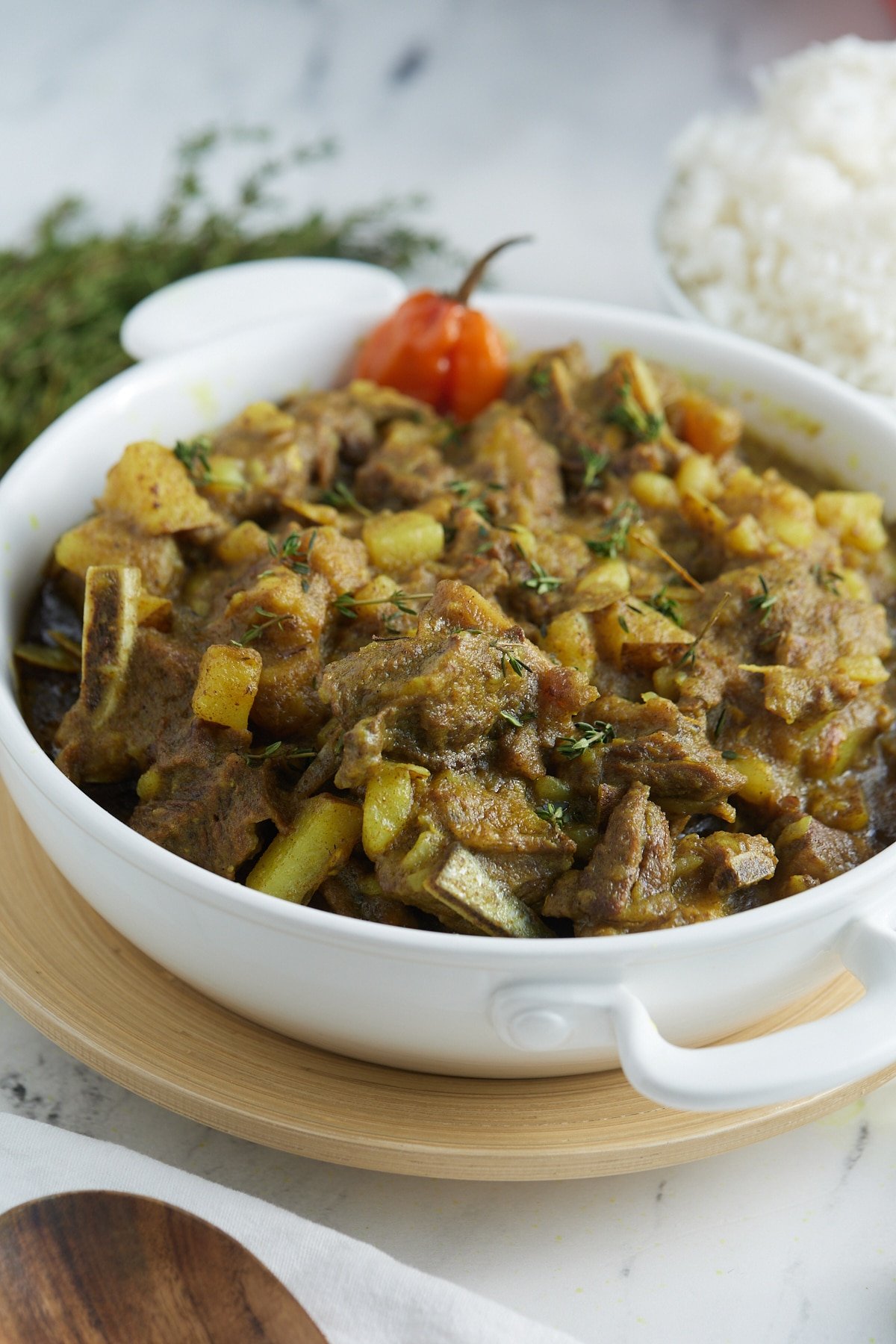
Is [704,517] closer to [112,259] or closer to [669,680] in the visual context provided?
[669,680]

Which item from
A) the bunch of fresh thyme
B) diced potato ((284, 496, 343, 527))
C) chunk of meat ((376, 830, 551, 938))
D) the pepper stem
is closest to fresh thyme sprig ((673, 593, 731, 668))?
chunk of meat ((376, 830, 551, 938))

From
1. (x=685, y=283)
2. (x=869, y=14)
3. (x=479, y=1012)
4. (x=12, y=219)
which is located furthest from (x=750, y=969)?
(x=869, y=14)

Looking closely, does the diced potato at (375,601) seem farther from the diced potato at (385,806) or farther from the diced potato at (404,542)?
the diced potato at (385,806)

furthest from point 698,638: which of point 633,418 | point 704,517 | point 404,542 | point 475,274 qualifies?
point 475,274

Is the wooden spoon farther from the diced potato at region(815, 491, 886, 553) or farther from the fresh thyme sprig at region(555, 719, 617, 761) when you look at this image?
the diced potato at region(815, 491, 886, 553)

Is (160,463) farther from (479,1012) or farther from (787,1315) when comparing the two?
(787,1315)

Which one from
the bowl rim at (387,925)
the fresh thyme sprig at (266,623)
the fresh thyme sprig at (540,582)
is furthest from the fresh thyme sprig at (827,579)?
the fresh thyme sprig at (266,623)
